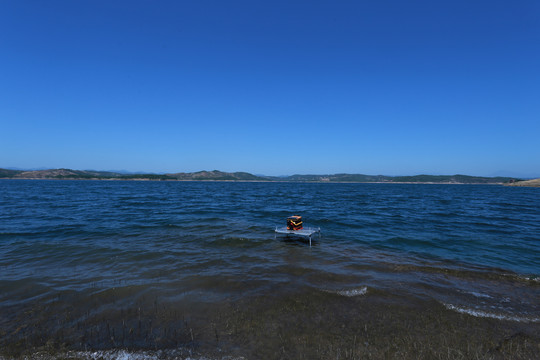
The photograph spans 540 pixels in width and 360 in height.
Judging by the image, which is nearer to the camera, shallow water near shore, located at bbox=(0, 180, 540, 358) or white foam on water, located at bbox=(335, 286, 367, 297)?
shallow water near shore, located at bbox=(0, 180, 540, 358)

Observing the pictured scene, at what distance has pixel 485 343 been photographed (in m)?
7.18

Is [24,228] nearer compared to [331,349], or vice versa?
[331,349]

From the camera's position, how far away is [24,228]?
22562 millimetres

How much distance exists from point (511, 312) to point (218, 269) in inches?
534

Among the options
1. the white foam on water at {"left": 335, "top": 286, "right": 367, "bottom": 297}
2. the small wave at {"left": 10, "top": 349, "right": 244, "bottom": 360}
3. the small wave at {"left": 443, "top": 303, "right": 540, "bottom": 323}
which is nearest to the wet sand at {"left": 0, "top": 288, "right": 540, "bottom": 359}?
the small wave at {"left": 10, "top": 349, "right": 244, "bottom": 360}

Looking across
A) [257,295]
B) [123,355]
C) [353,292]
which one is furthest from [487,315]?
[123,355]

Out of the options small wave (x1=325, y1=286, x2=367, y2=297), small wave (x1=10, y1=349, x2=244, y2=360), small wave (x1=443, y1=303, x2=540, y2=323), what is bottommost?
small wave (x1=325, y1=286, x2=367, y2=297)

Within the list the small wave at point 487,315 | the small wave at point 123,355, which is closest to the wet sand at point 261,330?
the small wave at point 123,355

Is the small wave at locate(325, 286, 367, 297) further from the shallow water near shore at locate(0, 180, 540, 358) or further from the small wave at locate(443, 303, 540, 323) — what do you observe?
the small wave at locate(443, 303, 540, 323)

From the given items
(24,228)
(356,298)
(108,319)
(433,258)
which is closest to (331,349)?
(356,298)

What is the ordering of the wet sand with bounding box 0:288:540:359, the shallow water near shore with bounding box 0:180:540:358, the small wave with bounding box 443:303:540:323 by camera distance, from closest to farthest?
1. the wet sand with bounding box 0:288:540:359
2. the shallow water near shore with bounding box 0:180:540:358
3. the small wave with bounding box 443:303:540:323

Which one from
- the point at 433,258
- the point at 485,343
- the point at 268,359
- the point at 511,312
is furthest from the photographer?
the point at 433,258

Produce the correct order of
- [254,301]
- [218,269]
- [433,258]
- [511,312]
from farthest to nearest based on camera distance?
[433,258]
[218,269]
[254,301]
[511,312]

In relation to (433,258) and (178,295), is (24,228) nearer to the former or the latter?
(178,295)
